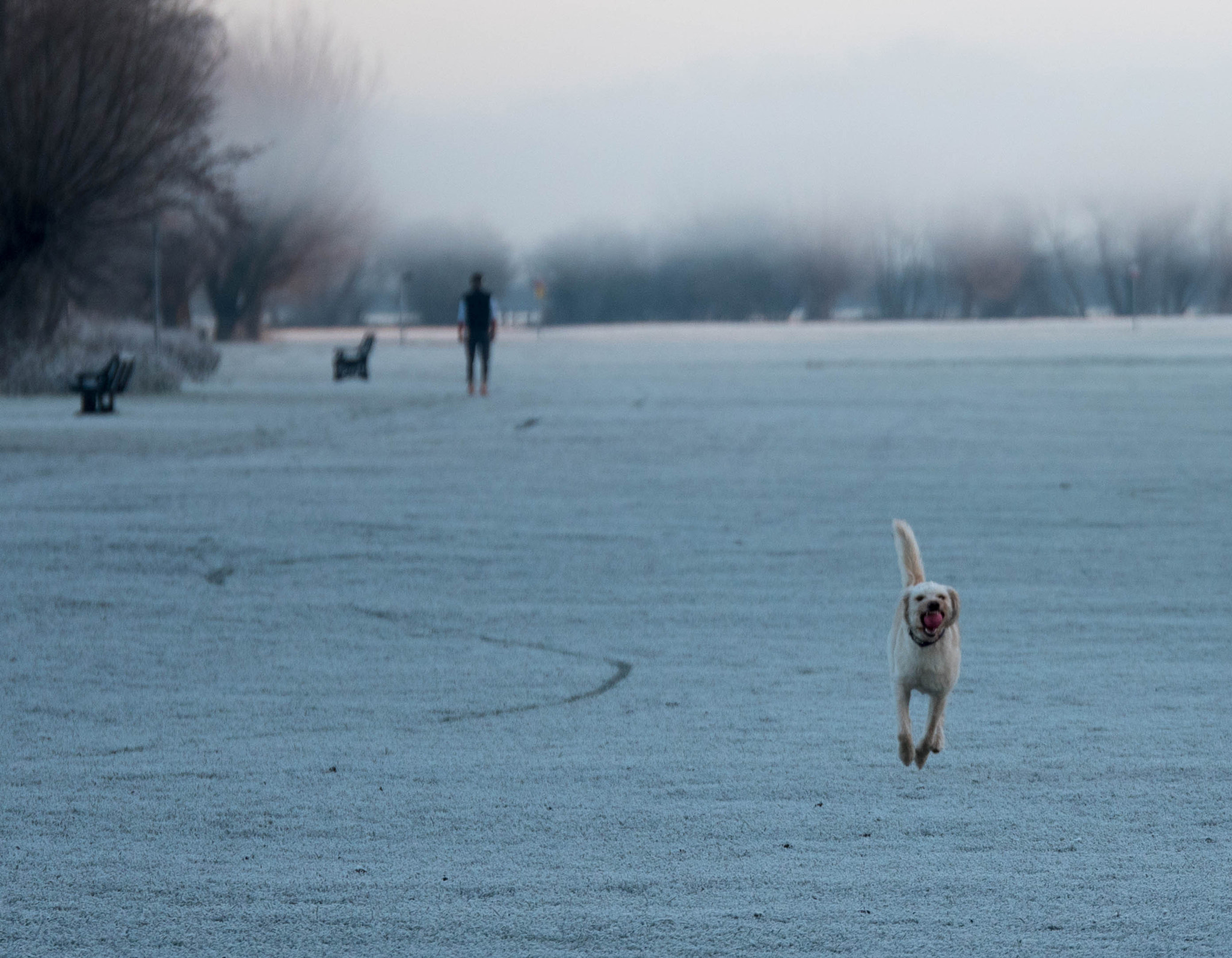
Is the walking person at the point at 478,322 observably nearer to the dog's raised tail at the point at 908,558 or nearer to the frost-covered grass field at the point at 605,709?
the frost-covered grass field at the point at 605,709

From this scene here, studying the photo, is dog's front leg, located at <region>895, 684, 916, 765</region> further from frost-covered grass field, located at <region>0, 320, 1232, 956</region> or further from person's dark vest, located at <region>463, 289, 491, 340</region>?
person's dark vest, located at <region>463, 289, 491, 340</region>

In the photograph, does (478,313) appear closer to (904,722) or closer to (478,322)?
(478,322)

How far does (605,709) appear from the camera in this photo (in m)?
5.92

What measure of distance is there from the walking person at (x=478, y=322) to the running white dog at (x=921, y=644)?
22009 mm

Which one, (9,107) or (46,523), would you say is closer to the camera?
(46,523)

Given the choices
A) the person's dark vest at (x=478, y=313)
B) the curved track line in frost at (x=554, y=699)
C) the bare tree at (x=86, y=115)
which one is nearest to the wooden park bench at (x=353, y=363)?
the bare tree at (x=86, y=115)

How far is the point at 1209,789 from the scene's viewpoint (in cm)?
476

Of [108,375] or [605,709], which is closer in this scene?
[605,709]

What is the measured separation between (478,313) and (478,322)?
214mm

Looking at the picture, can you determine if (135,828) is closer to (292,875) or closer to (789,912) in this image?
(292,875)

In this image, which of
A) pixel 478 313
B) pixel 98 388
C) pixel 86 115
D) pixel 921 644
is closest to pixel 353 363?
pixel 478 313

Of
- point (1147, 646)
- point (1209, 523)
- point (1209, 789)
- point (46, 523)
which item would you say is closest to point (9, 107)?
point (46, 523)

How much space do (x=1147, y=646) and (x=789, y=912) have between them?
11.9 feet

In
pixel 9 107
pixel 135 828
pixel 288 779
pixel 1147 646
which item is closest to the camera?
pixel 135 828
